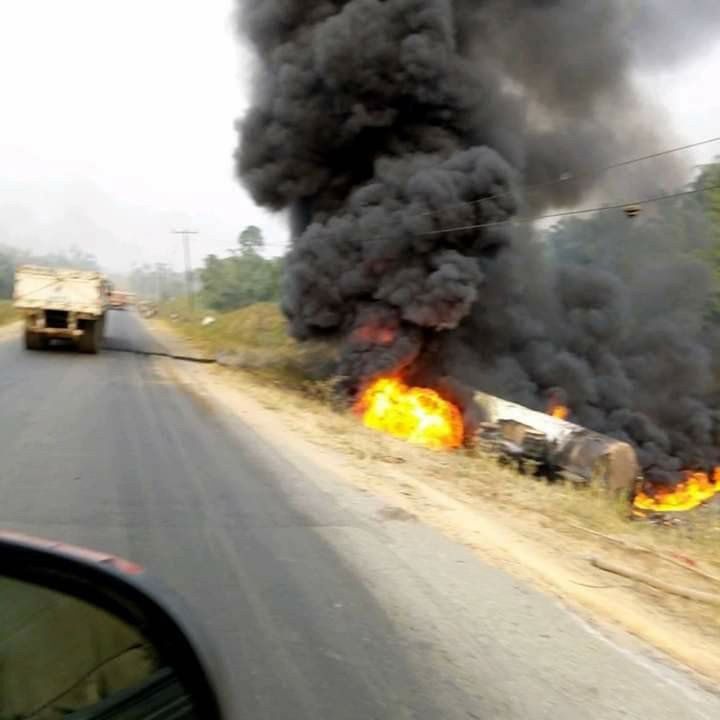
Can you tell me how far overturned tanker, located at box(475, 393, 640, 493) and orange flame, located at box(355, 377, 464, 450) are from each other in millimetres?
1377

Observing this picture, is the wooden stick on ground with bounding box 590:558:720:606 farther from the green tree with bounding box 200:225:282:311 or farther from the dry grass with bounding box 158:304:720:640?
the green tree with bounding box 200:225:282:311

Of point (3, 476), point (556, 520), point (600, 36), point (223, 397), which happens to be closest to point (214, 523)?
point (3, 476)

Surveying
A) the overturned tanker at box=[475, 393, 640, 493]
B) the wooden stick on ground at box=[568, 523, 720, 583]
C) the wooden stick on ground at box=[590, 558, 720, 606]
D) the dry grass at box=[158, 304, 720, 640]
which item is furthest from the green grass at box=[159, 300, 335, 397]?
the wooden stick on ground at box=[590, 558, 720, 606]

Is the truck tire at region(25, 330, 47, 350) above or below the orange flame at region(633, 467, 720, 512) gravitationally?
above

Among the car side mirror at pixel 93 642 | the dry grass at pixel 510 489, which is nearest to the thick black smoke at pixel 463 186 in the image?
the dry grass at pixel 510 489

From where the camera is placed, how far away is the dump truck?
18781 millimetres

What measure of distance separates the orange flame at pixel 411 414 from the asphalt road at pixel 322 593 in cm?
648

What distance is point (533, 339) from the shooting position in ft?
63.0

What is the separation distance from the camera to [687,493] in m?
20.0

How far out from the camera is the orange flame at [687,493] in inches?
691

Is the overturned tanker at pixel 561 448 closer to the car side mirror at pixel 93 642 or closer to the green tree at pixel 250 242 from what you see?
the car side mirror at pixel 93 642

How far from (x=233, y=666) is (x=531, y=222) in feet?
59.1

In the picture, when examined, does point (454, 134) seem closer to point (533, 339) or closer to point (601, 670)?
point (533, 339)

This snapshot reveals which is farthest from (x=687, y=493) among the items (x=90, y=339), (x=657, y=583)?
(x=657, y=583)
